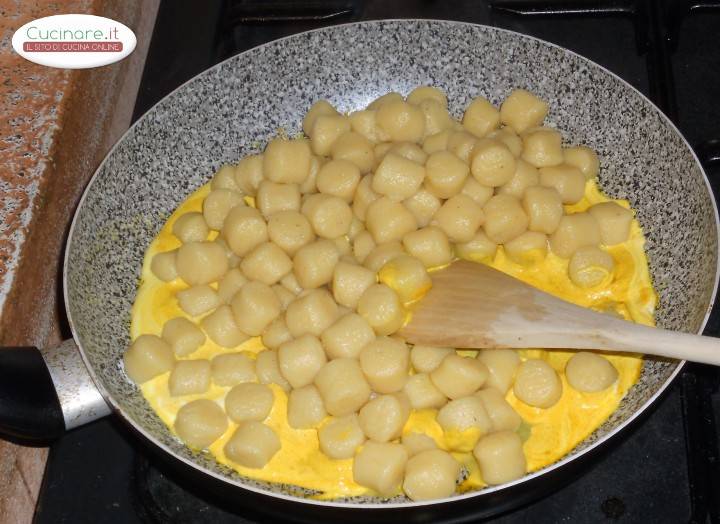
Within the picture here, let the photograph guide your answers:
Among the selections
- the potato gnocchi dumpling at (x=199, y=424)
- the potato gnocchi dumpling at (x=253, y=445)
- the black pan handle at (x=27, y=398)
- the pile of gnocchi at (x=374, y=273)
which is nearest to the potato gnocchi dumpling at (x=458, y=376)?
the pile of gnocchi at (x=374, y=273)

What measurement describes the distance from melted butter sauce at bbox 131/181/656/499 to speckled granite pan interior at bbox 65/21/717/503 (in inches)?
1.2

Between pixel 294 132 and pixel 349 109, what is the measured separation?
174mm

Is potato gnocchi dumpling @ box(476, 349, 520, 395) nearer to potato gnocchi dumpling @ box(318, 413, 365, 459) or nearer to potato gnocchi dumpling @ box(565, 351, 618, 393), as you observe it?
potato gnocchi dumpling @ box(565, 351, 618, 393)

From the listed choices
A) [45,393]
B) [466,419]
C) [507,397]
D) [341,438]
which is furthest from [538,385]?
[45,393]

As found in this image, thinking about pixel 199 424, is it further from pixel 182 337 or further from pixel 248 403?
pixel 182 337

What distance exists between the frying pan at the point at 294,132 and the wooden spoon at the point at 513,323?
0.12 metres

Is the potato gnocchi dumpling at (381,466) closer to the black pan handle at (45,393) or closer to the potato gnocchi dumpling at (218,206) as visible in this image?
the black pan handle at (45,393)

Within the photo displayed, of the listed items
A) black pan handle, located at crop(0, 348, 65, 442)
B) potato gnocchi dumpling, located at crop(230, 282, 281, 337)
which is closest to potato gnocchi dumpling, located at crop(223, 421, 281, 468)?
potato gnocchi dumpling, located at crop(230, 282, 281, 337)

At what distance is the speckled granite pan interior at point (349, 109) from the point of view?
5.41ft

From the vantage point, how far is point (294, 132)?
2.12 metres

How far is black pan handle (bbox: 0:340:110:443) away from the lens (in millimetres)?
1315

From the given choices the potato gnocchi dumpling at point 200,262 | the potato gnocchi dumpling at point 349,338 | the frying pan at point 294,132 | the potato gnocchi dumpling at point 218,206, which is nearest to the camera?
the frying pan at point 294,132

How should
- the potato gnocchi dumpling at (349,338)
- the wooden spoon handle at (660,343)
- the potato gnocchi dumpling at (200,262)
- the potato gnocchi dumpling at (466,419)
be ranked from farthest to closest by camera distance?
1. the potato gnocchi dumpling at (200,262)
2. the potato gnocchi dumpling at (349,338)
3. the potato gnocchi dumpling at (466,419)
4. the wooden spoon handle at (660,343)

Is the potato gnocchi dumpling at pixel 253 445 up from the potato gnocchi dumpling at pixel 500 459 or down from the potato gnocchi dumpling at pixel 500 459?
down
